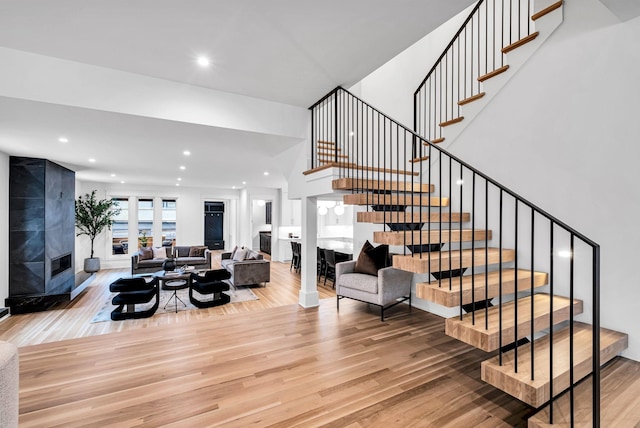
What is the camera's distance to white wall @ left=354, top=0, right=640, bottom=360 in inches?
87.4

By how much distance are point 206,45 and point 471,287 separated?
3105 mm

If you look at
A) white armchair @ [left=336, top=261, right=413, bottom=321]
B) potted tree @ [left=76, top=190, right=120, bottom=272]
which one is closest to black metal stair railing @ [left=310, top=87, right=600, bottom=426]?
white armchair @ [left=336, top=261, right=413, bottom=321]

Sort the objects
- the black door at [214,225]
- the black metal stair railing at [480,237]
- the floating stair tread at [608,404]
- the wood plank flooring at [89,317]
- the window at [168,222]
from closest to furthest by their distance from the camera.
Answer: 1. the floating stair tread at [608,404]
2. the black metal stair railing at [480,237]
3. the wood plank flooring at [89,317]
4. the window at [168,222]
5. the black door at [214,225]

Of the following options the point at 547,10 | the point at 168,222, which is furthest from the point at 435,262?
the point at 168,222

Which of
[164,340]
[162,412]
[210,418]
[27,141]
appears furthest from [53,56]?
[210,418]

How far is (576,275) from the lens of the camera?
2.53 m

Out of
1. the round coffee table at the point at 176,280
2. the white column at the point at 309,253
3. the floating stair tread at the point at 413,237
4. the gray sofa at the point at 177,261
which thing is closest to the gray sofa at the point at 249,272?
the round coffee table at the point at 176,280

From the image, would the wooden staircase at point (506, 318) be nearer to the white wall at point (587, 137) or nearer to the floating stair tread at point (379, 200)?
the floating stair tread at point (379, 200)

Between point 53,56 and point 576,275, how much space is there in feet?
17.4

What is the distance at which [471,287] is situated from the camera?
88.9 inches

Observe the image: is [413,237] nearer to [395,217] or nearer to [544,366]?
[395,217]

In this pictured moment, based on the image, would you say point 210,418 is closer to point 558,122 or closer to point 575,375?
point 575,375

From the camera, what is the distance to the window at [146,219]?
9.63 meters

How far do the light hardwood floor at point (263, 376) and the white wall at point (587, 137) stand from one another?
1.47 metres
